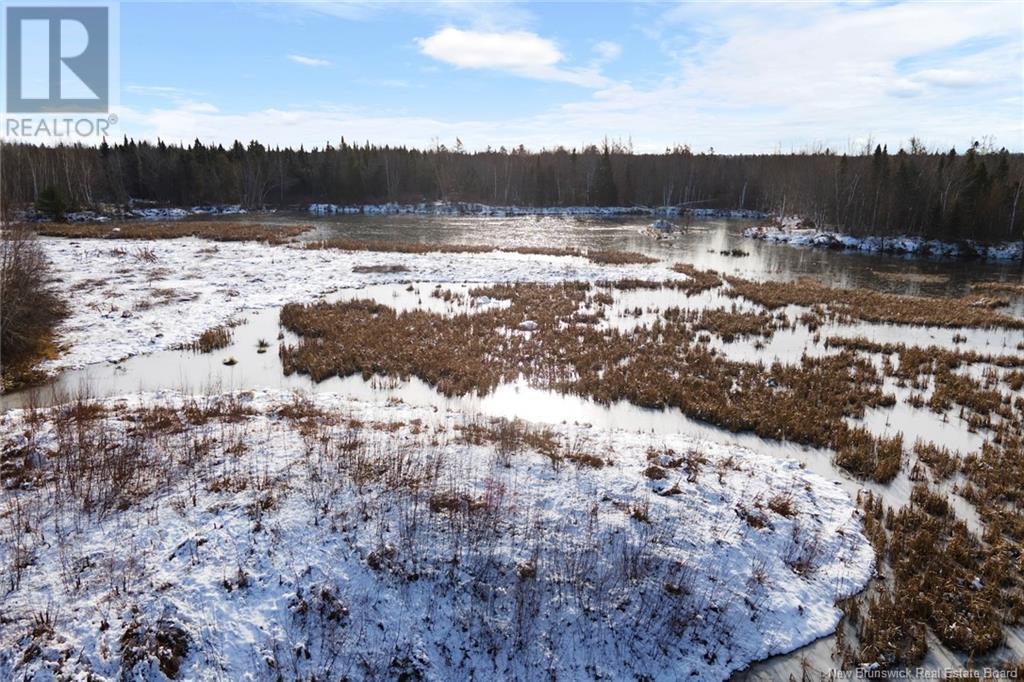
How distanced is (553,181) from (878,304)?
3191 inches

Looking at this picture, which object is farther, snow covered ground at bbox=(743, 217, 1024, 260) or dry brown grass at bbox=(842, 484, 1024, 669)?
snow covered ground at bbox=(743, 217, 1024, 260)

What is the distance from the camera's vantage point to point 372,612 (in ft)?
21.5

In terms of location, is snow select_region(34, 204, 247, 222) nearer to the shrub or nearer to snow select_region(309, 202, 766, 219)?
snow select_region(309, 202, 766, 219)

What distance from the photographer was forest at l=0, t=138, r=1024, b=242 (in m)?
52.6

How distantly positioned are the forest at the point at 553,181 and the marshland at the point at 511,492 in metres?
13.2

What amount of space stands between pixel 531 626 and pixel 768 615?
324 centimetres

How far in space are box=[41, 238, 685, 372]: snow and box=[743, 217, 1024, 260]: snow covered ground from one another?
27.2 metres

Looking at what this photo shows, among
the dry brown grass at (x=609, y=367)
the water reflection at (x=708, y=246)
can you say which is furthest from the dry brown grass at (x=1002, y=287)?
the dry brown grass at (x=609, y=367)

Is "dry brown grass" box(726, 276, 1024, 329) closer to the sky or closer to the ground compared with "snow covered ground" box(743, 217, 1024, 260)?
closer to the ground

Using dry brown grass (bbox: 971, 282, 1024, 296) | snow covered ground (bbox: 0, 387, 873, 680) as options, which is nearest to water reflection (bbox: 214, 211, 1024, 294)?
dry brown grass (bbox: 971, 282, 1024, 296)

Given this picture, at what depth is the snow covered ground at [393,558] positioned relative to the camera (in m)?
6.01

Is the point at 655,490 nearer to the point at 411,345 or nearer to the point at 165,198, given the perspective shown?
the point at 411,345

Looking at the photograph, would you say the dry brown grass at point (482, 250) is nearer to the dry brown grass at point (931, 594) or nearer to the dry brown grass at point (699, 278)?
the dry brown grass at point (699, 278)

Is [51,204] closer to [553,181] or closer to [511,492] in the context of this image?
[511,492]
